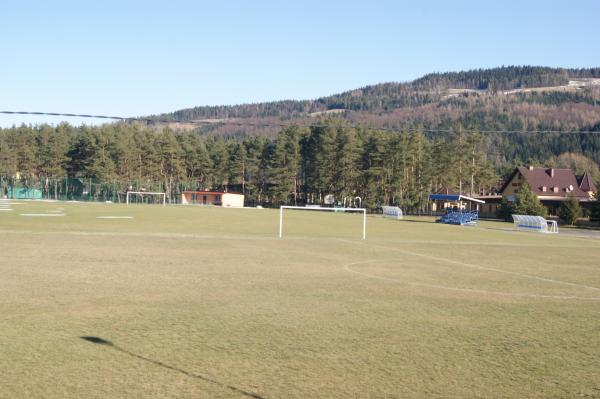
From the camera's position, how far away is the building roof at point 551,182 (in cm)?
12094

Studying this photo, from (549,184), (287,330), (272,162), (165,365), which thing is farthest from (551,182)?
(165,365)

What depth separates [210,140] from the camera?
168m

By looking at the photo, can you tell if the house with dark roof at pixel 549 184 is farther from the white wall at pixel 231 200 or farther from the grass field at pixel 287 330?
the grass field at pixel 287 330

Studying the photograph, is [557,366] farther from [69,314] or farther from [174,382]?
[69,314]

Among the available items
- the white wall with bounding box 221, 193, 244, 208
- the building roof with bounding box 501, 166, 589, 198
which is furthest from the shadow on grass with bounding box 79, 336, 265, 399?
the building roof with bounding box 501, 166, 589, 198

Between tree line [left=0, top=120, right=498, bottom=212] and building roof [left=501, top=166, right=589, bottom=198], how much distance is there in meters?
7.38

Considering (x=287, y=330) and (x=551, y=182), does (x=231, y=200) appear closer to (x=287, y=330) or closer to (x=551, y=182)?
(x=551, y=182)

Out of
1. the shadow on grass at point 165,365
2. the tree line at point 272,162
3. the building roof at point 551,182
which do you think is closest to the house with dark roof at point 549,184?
the building roof at point 551,182

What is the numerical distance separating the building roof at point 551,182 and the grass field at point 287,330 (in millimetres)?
106333

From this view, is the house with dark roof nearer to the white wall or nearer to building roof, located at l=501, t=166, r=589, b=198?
building roof, located at l=501, t=166, r=589, b=198

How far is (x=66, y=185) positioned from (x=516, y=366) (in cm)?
12899

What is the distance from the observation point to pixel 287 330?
414 inches

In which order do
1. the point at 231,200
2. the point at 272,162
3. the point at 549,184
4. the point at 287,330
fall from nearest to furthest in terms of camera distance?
1. the point at 287,330
2. the point at 549,184
3. the point at 231,200
4. the point at 272,162

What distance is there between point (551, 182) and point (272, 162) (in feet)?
189
